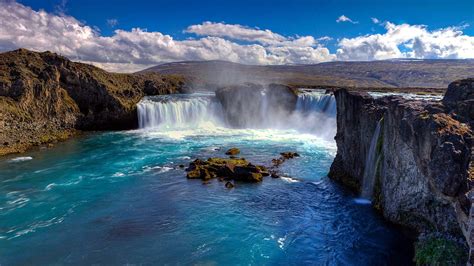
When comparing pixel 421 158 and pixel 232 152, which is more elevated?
pixel 421 158

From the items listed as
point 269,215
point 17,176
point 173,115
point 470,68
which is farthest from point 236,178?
point 470,68

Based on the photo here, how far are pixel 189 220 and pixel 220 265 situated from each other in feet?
→ 17.4

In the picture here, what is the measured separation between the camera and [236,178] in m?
28.4

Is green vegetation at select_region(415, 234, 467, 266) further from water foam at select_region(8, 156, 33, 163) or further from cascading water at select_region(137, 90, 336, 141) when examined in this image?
cascading water at select_region(137, 90, 336, 141)

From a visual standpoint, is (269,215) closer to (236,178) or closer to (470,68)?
(236,178)

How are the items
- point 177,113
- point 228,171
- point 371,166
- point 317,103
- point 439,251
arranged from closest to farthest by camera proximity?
point 439,251 → point 371,166 → point 228,171 → point 317,103 → point 177,113

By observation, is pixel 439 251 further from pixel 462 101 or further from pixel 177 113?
pixel 177 113

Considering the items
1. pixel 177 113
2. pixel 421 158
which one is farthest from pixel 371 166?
pixel 177 113

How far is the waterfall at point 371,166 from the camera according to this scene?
2119 centimetres

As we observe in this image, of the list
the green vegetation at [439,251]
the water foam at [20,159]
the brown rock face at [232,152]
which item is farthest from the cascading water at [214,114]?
the green vegetation at [439,251]

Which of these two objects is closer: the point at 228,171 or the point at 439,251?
the point at 439,251

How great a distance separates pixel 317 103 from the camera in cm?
5419

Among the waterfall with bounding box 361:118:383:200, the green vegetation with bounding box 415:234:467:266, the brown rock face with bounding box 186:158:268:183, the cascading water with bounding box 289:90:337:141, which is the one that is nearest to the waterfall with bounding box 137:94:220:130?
the cascading water with bounding box 289:90:337:141

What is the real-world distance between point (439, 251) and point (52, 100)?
48420 millimetres
